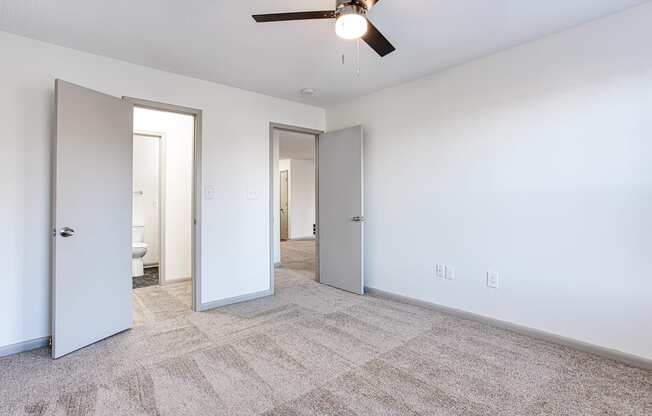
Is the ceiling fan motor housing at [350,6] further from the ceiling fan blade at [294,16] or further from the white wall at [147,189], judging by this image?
the white wall at [147,189]

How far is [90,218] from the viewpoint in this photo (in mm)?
2381

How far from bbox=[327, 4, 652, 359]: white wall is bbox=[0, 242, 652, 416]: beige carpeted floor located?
1.18ft

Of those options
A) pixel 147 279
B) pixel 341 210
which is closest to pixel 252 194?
pixel 341 210

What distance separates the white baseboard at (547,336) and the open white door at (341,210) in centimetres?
70

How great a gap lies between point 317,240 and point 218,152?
5.73 feet

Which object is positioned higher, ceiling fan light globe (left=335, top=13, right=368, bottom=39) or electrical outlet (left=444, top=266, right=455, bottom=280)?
ceiling fan light globe (left=335, top=13, right=368, bottom=39)

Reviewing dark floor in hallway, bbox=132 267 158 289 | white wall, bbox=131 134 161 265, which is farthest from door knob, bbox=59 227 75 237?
white wall, bbox=131 134 161 265

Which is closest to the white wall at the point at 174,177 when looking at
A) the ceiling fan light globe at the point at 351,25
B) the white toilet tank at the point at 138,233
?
the white toilet tank at the point at 138,233

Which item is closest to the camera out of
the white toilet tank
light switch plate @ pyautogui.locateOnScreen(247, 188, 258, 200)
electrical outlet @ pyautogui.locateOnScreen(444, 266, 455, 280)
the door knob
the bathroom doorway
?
the door knob

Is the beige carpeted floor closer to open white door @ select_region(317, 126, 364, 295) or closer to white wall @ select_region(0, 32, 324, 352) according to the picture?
white wall @ select_region(0, 32, 324, 352)

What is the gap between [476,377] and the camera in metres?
1.93

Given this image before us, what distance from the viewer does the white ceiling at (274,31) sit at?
202 centimetres

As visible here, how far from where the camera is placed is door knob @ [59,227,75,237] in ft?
7.21

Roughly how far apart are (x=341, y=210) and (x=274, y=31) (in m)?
2.17
